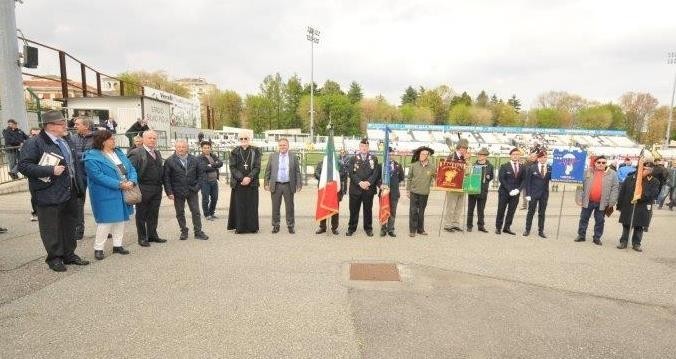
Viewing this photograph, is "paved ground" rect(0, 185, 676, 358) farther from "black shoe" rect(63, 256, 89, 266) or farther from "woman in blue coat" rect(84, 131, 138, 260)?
"woman in blue coat" rect(84, 131, 138, 260)

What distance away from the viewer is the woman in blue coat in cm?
579

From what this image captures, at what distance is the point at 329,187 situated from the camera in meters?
8.11

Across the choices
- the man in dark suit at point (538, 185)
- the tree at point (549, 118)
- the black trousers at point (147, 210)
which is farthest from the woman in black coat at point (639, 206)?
the tree at point (549, 118)

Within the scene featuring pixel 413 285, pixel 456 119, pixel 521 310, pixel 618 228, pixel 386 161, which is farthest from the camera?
pixel 456 119

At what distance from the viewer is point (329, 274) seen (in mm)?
5594

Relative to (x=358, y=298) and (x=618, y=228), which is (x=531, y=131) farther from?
(x=358, y=298)

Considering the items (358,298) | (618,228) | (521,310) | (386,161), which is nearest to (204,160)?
(386,161)

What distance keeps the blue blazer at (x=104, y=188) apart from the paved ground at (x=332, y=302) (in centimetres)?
69

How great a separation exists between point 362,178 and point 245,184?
231 cm

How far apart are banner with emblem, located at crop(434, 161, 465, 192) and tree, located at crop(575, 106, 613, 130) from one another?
96.9 meters

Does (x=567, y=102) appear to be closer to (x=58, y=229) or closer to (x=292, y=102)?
(x=292, y=102)

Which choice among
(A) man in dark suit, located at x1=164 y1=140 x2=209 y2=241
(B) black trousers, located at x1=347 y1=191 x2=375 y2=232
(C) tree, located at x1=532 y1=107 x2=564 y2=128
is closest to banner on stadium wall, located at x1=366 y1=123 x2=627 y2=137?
(C) tree, located at x1=532 y1=107 x2=564 y2=128

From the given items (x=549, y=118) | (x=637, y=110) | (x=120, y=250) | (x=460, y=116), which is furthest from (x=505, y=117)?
(x=120, y=250)

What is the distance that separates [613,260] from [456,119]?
3428 inches
